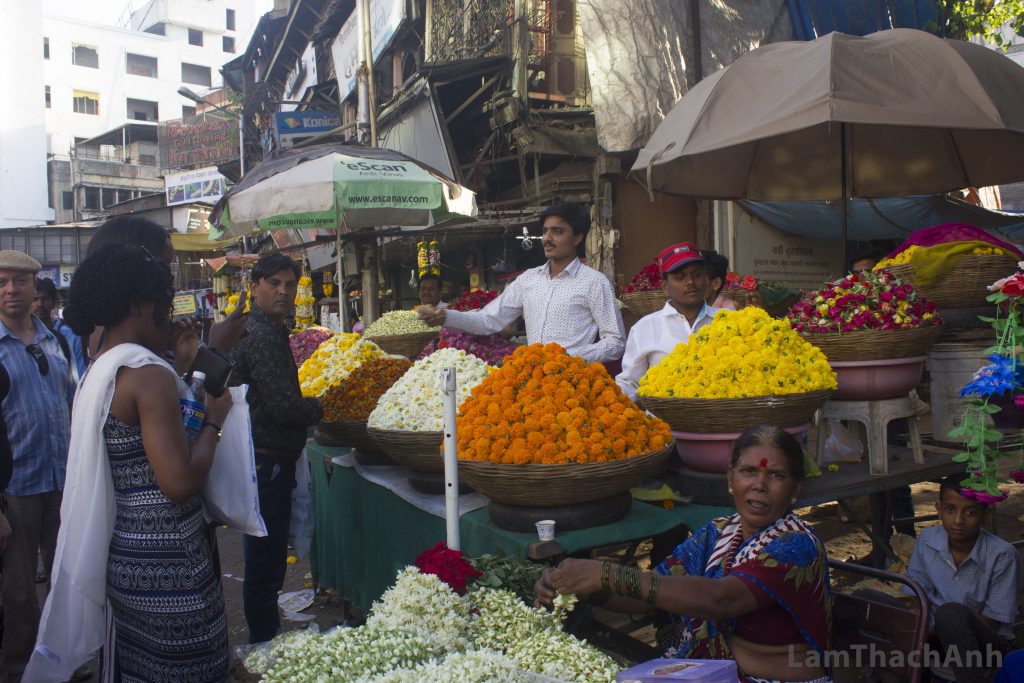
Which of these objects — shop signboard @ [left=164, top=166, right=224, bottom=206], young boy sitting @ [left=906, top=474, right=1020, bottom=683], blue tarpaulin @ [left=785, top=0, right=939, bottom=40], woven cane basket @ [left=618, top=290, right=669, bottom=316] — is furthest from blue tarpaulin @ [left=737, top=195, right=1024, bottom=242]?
shop signboard @ [left=164, top=166, right=224, bottom=206]

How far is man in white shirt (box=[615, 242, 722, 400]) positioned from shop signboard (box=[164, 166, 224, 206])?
33901 mm

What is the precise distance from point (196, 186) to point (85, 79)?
760 inches

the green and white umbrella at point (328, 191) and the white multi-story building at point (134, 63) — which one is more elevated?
the white multi-story building at point (134, 63)

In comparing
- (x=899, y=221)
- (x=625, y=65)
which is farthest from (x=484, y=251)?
(x=899, y=221)

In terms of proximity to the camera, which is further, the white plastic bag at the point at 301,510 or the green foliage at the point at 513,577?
the white plastic bag at the point at 301,510

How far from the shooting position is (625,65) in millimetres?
9359

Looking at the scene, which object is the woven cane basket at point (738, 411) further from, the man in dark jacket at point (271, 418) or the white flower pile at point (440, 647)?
the man in dark jacket at point (271, 418)

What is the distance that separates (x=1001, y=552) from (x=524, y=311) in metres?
2.57

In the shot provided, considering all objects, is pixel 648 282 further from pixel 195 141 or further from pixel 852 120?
pixel 195 141

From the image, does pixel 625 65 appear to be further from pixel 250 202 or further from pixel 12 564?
pixel 12 564

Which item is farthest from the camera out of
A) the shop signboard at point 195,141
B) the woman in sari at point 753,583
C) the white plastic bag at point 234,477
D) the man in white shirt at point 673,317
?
the shop signboard at point 195,141

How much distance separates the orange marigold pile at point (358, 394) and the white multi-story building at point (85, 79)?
38.3 meters

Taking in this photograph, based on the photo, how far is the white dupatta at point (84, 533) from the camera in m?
2.27

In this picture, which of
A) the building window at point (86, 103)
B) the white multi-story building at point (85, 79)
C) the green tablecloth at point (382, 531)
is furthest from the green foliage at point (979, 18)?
the building window at point (86, 103)
